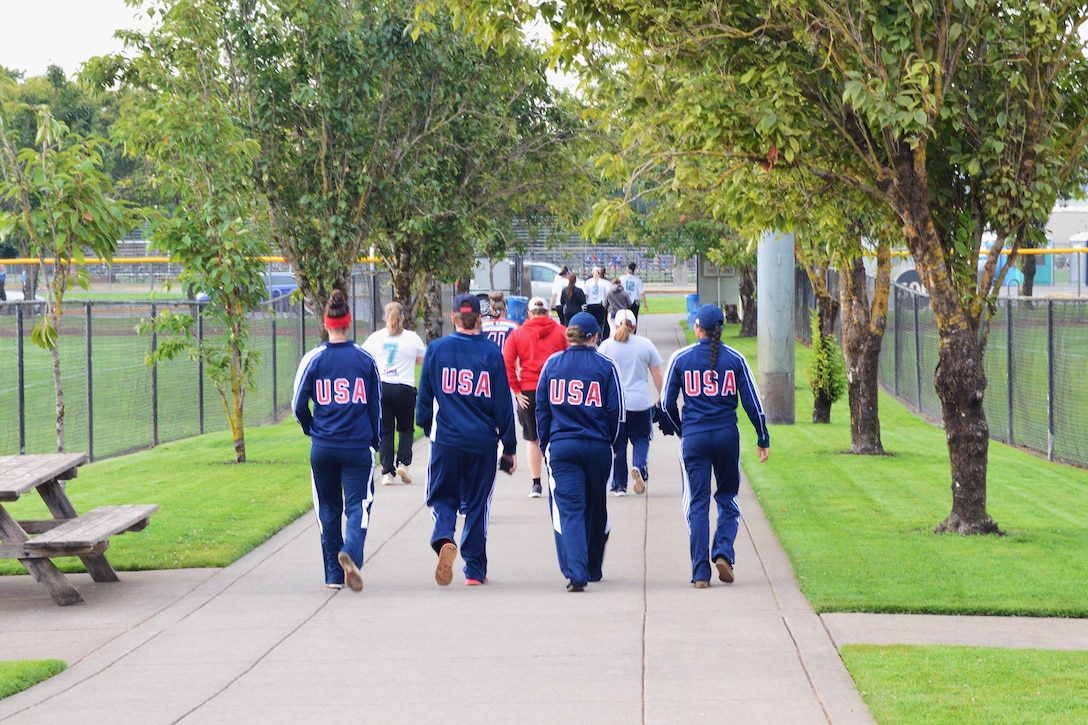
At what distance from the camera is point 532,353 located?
1287 cm

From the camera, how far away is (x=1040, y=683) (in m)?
6.32

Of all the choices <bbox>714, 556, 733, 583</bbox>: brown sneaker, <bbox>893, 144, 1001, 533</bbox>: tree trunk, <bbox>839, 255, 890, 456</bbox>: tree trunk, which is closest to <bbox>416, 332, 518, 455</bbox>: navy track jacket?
<bbox>714, 556, 733, 583</bbox>: brown sneaker

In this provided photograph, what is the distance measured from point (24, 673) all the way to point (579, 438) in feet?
12.2

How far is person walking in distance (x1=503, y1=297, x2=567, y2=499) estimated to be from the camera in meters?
12.9

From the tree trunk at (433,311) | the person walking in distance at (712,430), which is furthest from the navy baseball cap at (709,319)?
the tree trunk at (433,311)

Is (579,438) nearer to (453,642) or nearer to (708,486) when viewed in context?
(708,486)

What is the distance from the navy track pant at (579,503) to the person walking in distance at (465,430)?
1.40ft

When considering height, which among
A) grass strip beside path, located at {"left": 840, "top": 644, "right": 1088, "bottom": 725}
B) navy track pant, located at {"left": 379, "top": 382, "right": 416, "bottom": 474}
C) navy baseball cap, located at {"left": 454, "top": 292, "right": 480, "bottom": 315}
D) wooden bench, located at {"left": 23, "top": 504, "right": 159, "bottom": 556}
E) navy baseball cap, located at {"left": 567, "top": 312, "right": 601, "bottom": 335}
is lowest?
grass strip beside path, located at {"left": 840, "top": 644, "right": 1088, "bottom": 725}

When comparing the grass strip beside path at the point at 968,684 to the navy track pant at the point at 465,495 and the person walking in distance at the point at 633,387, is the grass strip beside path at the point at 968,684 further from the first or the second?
the person walking in distance at the point at 633,387

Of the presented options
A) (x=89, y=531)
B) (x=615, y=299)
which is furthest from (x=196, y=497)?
(x=615, y=299)

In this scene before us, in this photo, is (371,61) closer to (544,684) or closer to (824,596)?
(824,596)

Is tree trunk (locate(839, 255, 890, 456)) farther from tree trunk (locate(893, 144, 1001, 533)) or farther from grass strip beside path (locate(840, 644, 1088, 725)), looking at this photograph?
grass strip beside path (locate(840, 644, 1088, 725))

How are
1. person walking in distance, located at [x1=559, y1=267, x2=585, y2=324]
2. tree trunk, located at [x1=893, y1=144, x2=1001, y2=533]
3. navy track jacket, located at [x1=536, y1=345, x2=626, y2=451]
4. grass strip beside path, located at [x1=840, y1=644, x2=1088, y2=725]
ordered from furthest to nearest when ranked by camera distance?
person walking in distance, located at [x1=559, y1=267, x2=585, y2=324], tree trunk, located at [x1=893, y1=144, x2=1001, y2=533], navy track jacket, located at [x1=536, y1=345, x2=626, y2=451], grass strip beside path, located at [x1=840, y1=644, x2=1088, y2=725]

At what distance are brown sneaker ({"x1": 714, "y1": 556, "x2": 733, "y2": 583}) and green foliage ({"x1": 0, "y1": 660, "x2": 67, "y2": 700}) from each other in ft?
13.2
